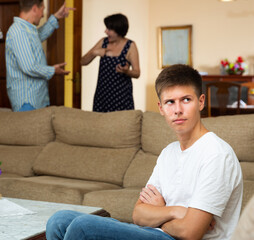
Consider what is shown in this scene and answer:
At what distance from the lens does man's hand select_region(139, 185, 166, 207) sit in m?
1.51

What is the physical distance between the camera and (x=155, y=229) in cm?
140

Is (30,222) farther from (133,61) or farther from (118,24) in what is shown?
(118,24)

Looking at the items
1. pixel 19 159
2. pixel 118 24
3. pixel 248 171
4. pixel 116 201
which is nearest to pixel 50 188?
pixel 116 201

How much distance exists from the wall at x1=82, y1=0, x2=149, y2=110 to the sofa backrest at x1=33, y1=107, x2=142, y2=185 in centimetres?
242

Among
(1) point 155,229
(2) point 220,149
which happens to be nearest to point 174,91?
(2) point 220,149

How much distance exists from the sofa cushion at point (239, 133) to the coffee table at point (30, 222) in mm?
1036

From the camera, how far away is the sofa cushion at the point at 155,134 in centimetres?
295

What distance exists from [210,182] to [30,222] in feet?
2.67

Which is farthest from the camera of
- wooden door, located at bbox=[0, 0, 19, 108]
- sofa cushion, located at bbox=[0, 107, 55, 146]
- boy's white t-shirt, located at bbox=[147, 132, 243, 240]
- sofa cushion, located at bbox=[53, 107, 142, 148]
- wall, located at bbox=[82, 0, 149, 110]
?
wall, located at bbox=[82, 0, 149, 110]

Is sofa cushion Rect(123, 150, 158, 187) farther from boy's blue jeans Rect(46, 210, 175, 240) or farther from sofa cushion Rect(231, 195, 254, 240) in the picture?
sofa cushion Rect(231, 195, 254, 240)

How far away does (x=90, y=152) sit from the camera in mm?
3230

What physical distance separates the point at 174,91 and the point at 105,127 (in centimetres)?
181

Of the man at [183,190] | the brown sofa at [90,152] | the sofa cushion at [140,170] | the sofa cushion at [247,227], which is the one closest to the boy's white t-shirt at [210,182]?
the man at [183,190]

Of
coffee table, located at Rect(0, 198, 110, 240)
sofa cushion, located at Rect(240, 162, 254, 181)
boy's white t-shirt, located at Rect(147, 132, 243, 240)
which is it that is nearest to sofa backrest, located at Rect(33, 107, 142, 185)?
sofa cushion, located at Rect(240, 162, 254, 181)
